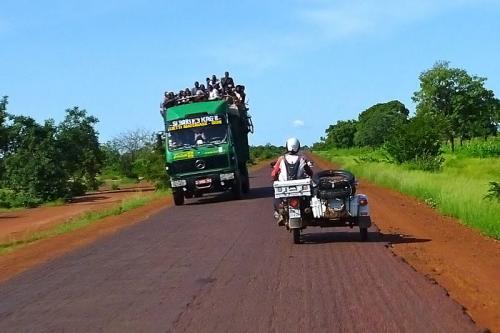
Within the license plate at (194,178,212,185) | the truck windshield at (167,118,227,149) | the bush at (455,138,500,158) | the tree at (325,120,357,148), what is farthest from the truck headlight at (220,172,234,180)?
the tree at (325,120,357,148)

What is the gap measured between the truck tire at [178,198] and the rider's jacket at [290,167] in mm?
14457

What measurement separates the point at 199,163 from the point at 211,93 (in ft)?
12.1

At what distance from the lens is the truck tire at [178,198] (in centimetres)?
2766

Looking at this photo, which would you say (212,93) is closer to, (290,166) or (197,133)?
(197,133)

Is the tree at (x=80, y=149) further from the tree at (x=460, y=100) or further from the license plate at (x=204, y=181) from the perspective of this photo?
the tree at (x=460, y=100)

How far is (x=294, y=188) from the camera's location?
13.0 metres

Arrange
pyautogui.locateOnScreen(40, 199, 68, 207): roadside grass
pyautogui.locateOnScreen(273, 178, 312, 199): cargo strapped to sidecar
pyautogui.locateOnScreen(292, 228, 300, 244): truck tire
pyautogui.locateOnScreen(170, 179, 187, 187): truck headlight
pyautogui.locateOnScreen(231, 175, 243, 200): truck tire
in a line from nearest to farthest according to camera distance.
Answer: pyautogui.locateOnScreen(273, 178, 312, 199): cargo strapped to sidecar → pyautogui.locateOnScreen(292, 228, 300, 244): truck tire → pyautogui.locateOnScreen(170, 179, 187, 187): truck headlight → pyautogui.locateOnScreen(231, 175, 243, 200): truck tire → pyautogui.locateOnScreen(40, 199, 68, 207): roadside grass

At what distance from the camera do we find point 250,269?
34.5ft

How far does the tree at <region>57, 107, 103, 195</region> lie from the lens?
191 feet

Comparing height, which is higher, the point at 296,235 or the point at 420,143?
the point at 420,143

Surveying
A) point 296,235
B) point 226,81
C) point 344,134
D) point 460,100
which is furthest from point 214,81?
point 344,134

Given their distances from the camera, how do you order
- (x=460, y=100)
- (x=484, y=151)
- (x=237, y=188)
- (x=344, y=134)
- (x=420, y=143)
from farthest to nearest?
(x=344, y=134), (x=460, y=100), (x=484, y=151), (x=420, y=143), (x=237, y=188)

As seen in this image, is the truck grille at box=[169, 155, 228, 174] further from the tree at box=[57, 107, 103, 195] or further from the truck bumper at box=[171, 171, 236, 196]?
the tree at box=[57, 107, 103, 195]

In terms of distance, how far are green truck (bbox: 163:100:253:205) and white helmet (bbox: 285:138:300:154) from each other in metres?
13.0
